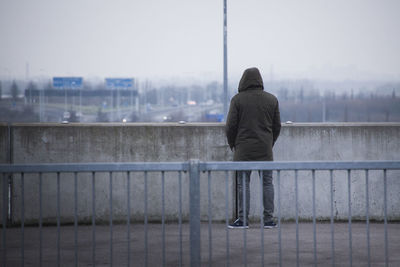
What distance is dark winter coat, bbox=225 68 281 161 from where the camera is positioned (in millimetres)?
7227

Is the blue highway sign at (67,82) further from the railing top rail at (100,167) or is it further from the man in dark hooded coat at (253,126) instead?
the railing top rail at (100,167)

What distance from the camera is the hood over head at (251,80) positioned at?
7348mm

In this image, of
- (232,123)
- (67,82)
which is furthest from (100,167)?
(67,82)

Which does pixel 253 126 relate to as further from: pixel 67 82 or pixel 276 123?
pixel 67 82

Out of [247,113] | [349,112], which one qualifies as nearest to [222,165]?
[247,113]

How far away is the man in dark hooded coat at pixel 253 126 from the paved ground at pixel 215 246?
463 mm

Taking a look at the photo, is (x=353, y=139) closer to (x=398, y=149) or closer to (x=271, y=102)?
(x=398, y=149)

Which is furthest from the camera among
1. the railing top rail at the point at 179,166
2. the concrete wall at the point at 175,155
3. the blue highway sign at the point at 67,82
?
the blue highway sign at the point at 67,82

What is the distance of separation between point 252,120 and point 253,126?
72mm

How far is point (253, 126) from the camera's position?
7242 millimetres

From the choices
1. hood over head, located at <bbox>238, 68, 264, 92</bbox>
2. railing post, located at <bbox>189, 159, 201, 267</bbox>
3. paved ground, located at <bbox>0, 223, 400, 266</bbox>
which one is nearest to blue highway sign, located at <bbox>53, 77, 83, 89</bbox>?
paved ground, located at <bbox>0, 223, 400, 266</bbox>

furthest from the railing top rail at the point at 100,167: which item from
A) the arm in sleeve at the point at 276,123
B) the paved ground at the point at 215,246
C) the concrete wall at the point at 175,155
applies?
the concrete wall at the point at 175,155

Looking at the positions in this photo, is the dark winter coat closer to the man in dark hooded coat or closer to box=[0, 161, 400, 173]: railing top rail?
the man in dark hooded coat

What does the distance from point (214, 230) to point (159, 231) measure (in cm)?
66
